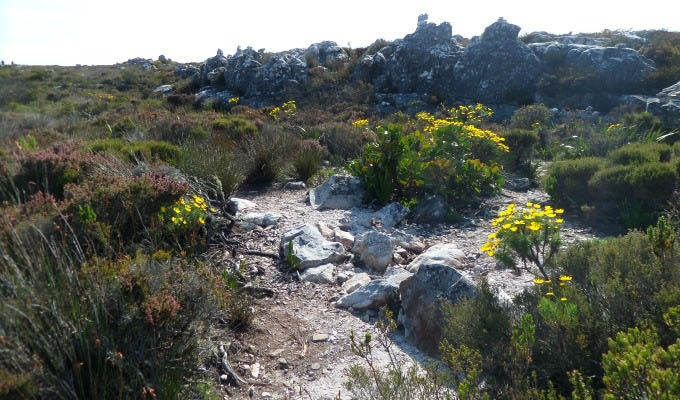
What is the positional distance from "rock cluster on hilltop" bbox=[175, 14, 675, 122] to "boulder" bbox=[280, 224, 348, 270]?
12210 mm

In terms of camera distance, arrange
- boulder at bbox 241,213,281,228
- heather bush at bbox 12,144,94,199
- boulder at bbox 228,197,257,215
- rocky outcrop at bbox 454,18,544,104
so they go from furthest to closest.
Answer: rocky outcrop at bbox 454,18,544,104
boulder at bbox 228,197,257,215
boulder at bbox 241,213,281,228
heather bush at bbox 12,144,94,199

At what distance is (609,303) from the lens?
2602mm

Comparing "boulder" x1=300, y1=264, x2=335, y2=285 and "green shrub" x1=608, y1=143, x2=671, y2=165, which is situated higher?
"green shrub" x1=608, y1=143, x2=671, y2=165

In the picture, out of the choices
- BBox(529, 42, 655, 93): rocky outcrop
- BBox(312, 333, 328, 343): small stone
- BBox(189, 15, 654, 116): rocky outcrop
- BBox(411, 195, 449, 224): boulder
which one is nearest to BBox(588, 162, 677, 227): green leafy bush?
BBox(411, 195, 449, 224): boulder

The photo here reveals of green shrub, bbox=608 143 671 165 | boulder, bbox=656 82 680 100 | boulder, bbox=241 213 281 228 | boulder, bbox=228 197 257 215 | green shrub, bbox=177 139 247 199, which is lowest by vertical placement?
boulder, bbox=241 213 281 228

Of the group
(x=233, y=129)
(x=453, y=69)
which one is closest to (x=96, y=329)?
(x=233, y=129)

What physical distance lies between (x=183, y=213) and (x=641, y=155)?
5.64 m

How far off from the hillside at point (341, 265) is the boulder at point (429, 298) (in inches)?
0.6

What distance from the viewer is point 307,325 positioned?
12.7 feet

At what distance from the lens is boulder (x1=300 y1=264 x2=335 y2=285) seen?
179 inches

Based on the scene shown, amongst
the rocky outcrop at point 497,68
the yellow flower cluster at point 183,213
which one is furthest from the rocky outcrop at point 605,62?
the yellow flower cluster at point 183,213

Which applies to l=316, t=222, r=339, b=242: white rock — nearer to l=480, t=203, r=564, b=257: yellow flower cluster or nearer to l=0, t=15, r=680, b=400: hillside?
l=0, t=15, r=680, b=400: hillside

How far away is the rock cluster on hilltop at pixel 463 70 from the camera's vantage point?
15.7m

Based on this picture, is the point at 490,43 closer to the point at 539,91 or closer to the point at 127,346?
the point at 539,91
